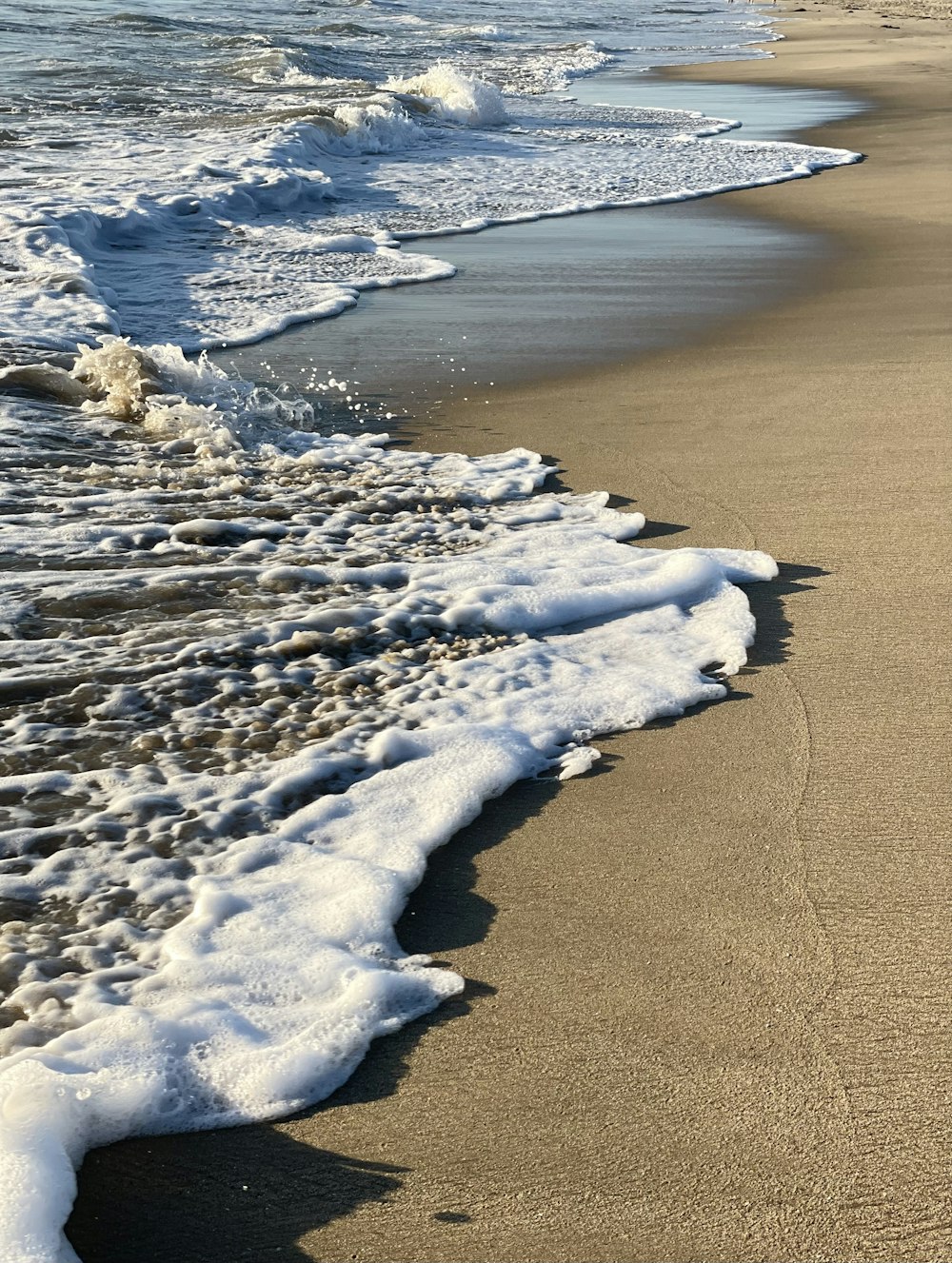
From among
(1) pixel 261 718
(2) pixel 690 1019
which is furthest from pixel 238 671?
(2) pixel 690 1019

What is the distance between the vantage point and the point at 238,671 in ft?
11.7

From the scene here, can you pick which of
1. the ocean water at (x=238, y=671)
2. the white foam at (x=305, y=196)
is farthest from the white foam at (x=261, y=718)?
the white foam at (x=305, y=196)

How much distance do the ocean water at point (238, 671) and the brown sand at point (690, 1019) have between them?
4.9 inches

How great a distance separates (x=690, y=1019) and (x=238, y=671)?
5.75 ft

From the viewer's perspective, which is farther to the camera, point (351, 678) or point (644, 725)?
point (351, 678)

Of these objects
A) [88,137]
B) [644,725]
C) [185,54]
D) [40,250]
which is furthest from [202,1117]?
[185,54]

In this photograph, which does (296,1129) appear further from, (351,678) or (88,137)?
(88,137)

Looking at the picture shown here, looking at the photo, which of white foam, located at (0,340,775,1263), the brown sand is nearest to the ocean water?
white foam, located at (0,340,775,1263)

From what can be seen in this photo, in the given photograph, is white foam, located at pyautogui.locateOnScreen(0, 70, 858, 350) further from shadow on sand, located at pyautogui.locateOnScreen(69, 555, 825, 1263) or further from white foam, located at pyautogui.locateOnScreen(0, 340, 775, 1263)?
shadow on sand, located at pyautogui.locateOnScreen(69, 555, 825, 1263)

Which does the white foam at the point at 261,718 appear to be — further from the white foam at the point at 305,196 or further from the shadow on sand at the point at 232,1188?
the white foam at the point at 305,196

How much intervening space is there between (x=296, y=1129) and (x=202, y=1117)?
16 cm

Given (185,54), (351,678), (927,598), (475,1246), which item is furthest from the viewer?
(185,54)

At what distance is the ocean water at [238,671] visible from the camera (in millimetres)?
2299

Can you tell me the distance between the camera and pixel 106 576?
13.5ft
